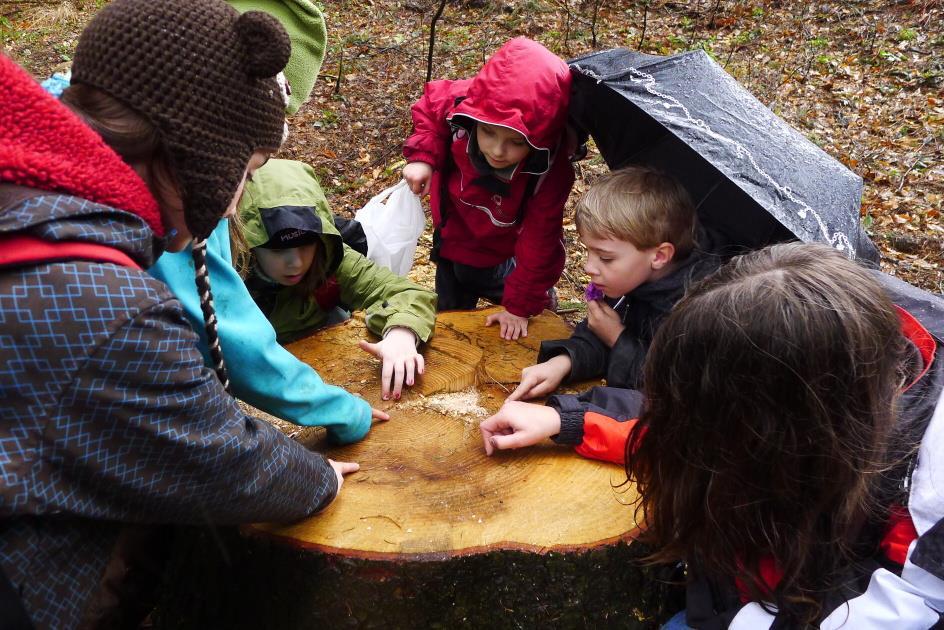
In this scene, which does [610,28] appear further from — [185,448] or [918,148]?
[185,448]

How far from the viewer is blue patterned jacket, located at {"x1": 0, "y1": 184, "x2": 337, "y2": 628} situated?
106cm

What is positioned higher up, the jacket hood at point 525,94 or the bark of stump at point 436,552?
the jacket hood at point 525,94

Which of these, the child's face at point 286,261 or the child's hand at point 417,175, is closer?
the child's face at point 286,261

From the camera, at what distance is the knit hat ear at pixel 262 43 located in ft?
4.16

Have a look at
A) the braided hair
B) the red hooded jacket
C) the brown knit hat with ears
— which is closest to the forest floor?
the red hooded jacket

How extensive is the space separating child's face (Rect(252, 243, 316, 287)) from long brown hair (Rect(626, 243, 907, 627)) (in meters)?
1.46

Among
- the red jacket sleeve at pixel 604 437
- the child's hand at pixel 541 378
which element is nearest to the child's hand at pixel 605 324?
the child's hand at pixel 541 378

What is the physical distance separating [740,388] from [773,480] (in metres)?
0.24

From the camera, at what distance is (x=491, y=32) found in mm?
8414

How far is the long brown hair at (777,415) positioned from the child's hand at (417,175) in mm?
1666

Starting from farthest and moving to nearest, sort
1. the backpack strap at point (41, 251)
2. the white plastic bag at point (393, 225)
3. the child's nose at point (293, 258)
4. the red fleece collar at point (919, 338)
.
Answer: the white plastic bag at point (393, 225) → the child's nose at point (293, 258) → the red fleece collar at point (919, 338) → the backpack strap at point (41, 251)

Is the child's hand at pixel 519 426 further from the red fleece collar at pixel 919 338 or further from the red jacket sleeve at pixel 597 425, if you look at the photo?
the red fleece collar at pixel 919 338

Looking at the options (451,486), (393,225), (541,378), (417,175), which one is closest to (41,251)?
(451,486)

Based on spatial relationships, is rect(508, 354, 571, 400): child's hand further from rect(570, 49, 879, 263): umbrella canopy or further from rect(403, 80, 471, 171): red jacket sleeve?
rect(403, 80, 471, 171): red jacket sleeve
